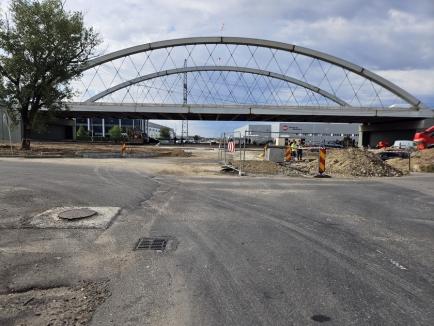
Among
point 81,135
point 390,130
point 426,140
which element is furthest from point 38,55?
point 81,135

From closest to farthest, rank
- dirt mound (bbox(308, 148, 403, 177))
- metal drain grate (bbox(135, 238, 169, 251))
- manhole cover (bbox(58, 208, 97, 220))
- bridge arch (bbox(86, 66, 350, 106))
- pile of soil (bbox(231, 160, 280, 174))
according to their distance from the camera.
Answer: metal drain grate (bbox(135, 238, 169, 251)) < manhole cover (bbox(58, 208, 97, 220)) < pile of soil (bbox(231, 160, 280, 174)) < dirt mound (bbox(308, 148, 403, 177)) < bridge arch (bbox(86, 66, 350, 106))

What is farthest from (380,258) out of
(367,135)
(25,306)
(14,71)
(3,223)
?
(367,135)

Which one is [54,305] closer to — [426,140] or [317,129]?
[426,140]

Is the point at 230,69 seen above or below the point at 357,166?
above

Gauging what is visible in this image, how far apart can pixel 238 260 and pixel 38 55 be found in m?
36.5

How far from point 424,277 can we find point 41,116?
137 feet

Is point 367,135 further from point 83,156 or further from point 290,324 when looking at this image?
point 290,324

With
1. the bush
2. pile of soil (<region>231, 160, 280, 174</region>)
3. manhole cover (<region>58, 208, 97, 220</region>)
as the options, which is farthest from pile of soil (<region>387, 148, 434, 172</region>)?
the bush

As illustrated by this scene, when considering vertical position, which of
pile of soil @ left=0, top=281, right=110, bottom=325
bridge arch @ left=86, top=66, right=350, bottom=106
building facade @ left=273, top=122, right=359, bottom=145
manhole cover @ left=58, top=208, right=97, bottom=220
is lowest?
pile of soil @ left=0, top=281, right=110, bottom=325

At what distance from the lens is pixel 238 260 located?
246 inches

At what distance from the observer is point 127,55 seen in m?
80.7

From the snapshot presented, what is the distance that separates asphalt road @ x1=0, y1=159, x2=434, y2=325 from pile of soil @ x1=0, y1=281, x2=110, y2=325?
170mm

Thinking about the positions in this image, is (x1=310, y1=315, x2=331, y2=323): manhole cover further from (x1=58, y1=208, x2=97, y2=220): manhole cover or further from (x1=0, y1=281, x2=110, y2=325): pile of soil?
(x1=58, y1=208, x2=97, y2=220): manhole cover

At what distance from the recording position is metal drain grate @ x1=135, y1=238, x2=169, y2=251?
688cm
